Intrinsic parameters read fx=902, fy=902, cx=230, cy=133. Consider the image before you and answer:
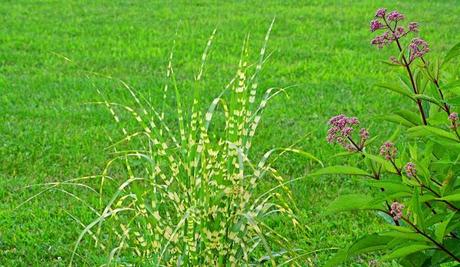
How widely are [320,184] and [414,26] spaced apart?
10.2 ft

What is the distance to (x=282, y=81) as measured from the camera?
8.05 metres

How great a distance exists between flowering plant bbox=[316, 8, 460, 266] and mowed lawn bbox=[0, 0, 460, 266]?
214mm

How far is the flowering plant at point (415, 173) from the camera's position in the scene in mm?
2363

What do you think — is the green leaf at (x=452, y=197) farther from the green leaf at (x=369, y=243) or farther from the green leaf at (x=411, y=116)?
the green leaf at (x=411, y=116)

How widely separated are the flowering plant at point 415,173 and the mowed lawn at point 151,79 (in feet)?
0.70

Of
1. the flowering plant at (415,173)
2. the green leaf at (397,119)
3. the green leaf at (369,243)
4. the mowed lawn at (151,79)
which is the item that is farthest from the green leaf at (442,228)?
the mowed lawn at (151,79)

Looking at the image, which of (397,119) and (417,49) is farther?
(397,119)

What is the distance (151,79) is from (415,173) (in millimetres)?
5802

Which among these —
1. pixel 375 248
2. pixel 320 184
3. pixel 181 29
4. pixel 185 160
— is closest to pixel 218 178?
pixel 185 160

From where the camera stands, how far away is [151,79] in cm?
803

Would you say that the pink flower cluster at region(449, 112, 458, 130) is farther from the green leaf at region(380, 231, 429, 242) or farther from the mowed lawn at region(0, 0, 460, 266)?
the mowed lawn at region(0, 0, 460, 266)

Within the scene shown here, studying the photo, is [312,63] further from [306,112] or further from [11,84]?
[11,84]

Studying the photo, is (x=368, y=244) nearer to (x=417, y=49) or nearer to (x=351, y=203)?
(x=351, y=203)

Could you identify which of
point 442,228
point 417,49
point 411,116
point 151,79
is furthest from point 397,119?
point 151,79
